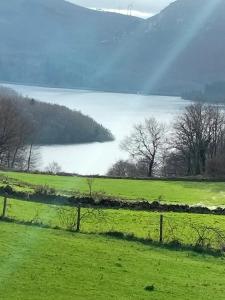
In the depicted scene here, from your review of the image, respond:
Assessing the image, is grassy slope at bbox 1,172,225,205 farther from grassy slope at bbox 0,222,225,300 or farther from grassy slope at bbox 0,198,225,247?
grassy slope at bbox 0,222,225,300

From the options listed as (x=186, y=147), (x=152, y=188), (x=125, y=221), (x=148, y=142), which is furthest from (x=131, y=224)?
(x=148, y=142)

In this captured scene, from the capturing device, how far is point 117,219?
2719cm

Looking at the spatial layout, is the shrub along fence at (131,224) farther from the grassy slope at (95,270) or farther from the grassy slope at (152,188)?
the grassy slope at (152,188)

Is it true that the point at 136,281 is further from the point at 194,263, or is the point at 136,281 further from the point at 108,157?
the point at 108,157

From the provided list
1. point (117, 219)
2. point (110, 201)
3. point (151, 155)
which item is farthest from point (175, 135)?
point (117, 219)

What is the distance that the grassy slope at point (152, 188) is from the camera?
42750mm

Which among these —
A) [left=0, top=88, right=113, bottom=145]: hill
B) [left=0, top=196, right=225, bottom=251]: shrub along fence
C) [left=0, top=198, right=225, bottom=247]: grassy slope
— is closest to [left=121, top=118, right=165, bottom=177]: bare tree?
[left=0, top=88, right=113, bottom=145]: hill

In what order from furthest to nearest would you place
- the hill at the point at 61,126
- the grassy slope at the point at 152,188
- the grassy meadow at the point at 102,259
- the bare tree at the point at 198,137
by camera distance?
the hill at the point at 61,126, the bare tree at the point at 198,137, the grassy slope at the point at 152,188, the grassy meadow at the point at 102,259

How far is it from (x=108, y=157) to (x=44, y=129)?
132 ft

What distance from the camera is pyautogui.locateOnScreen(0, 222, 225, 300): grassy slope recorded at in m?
12.5

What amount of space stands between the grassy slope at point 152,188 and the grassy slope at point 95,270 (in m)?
22.5

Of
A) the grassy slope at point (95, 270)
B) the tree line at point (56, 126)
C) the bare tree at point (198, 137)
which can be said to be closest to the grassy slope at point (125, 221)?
the grassy slope at point (95, 270)

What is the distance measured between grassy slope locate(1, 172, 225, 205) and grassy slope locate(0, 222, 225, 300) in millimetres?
22484

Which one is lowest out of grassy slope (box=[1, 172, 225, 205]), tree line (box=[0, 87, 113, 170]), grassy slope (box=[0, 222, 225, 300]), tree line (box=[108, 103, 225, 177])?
grassy slope (box=[0, 222, 225, 300])
